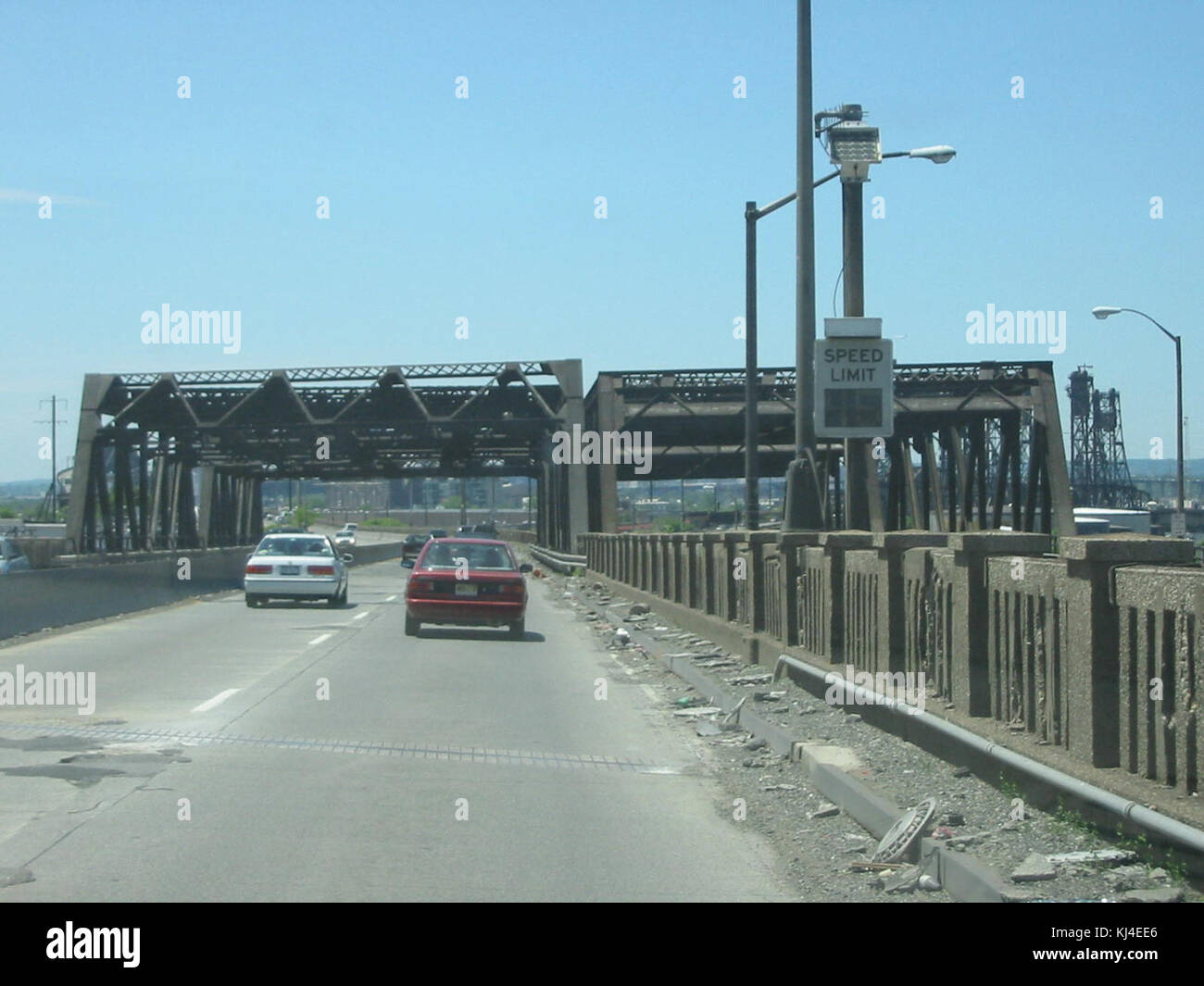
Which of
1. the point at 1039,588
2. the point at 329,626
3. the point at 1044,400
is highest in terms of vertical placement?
the point at 1044,400

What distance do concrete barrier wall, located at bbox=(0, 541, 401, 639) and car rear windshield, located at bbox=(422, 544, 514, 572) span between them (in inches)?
237

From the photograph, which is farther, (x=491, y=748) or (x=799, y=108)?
(x=799, y=108)

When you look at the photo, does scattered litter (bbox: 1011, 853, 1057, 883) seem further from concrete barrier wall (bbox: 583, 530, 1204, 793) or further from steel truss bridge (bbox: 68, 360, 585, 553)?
steel truss bridge (bbox: 68, 360, 585, 553)

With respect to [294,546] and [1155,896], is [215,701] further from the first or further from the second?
[294,546]

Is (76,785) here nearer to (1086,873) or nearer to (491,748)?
(491,748)

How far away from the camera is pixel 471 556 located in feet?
74.9

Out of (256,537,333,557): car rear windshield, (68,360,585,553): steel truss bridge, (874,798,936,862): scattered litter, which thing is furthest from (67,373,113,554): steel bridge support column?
(874,798,936,862): scattered litter

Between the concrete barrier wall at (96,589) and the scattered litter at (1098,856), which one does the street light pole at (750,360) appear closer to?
the concrete barrier wall at (96,589)

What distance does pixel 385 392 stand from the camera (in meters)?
51.0

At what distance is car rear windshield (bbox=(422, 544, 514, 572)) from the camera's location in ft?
74.1

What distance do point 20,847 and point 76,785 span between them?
6.20 ft
